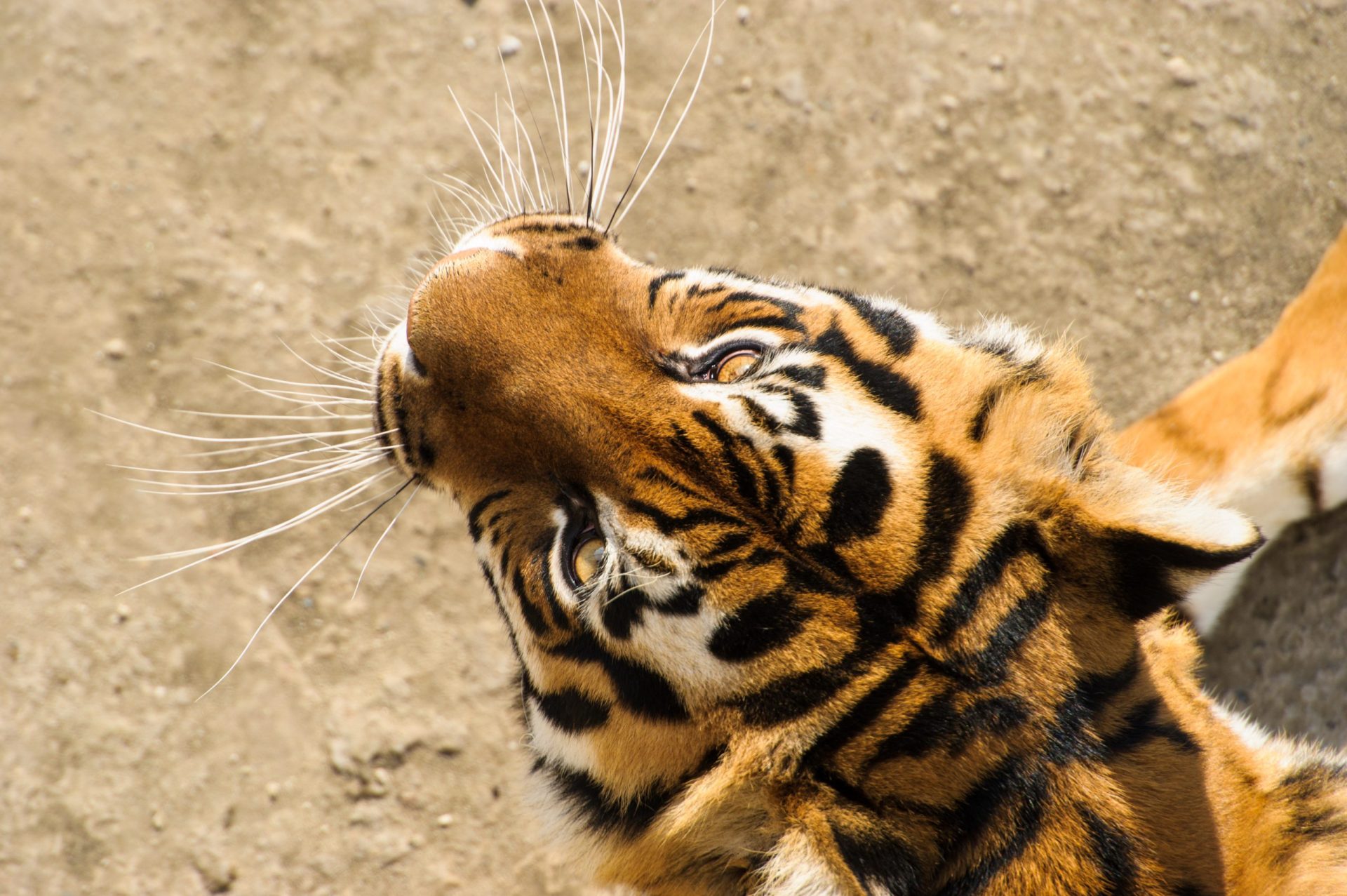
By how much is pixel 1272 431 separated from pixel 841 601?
173 centimetres

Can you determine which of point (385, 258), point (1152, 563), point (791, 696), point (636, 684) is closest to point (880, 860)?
point (791, 696)

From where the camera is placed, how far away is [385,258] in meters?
3.13

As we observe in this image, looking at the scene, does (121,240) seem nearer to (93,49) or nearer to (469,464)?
(93,49)

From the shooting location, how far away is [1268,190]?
124 inches

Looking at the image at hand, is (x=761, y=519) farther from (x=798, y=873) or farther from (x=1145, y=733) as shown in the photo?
(x=1145, y=733)

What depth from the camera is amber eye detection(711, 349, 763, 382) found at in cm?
177

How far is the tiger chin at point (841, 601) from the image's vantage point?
55.4 inches

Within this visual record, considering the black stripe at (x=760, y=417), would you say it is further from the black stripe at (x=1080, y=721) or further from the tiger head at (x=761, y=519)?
the black stripe at (x=1080, y=721)

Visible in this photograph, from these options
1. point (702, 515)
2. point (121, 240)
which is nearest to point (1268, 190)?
point (702, 515)

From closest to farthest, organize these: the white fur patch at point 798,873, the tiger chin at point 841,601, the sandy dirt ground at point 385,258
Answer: the white fur patch at point 798,873 < the tiger chin at point 841,601 < the sandy dirt ground at point 385,258

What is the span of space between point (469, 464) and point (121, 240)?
1.96m

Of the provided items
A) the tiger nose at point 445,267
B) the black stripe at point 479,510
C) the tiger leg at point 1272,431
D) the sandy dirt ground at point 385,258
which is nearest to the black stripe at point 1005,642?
the black stripe at point 479,510

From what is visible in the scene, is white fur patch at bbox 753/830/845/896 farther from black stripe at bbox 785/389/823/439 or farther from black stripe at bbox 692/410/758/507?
black stripe at bbox 785/389/823/439

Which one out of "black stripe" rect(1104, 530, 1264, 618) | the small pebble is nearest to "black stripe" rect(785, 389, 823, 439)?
"black stripe" rect(1104, 530, 1264, 618)
